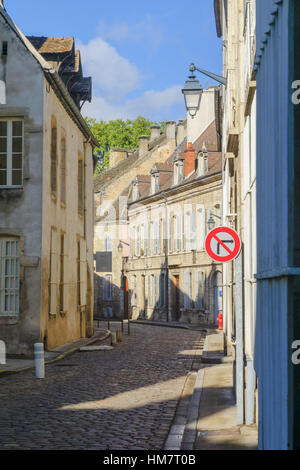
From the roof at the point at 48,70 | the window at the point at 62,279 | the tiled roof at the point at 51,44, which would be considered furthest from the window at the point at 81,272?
the tiled roof at the point at 51,44

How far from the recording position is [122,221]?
52.6 m

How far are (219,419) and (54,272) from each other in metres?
11.1

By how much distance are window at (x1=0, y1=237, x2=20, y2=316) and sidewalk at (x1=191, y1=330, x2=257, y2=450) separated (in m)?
5.47

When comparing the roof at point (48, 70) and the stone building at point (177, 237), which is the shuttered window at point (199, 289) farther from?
the roof at point (48, 70)

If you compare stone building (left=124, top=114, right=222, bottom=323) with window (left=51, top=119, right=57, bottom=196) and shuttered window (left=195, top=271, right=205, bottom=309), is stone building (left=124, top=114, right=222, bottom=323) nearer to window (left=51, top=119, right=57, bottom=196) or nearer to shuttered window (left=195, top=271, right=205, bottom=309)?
shuttered window (left=195, top=271, right=205, bottom=309)

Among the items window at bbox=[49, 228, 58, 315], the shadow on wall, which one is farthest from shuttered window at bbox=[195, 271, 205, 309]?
window at bbox=[49, 228, 58, 315]

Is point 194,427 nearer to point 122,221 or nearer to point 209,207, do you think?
point 209,207

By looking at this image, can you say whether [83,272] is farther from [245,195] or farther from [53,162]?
[245,195]

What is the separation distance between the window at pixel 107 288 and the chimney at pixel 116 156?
9920 mm

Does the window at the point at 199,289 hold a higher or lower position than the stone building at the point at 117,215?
lower

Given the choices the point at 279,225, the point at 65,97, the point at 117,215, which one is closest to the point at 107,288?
the point at 117,215

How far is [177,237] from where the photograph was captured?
42812mm

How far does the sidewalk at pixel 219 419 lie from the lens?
7.68 m
